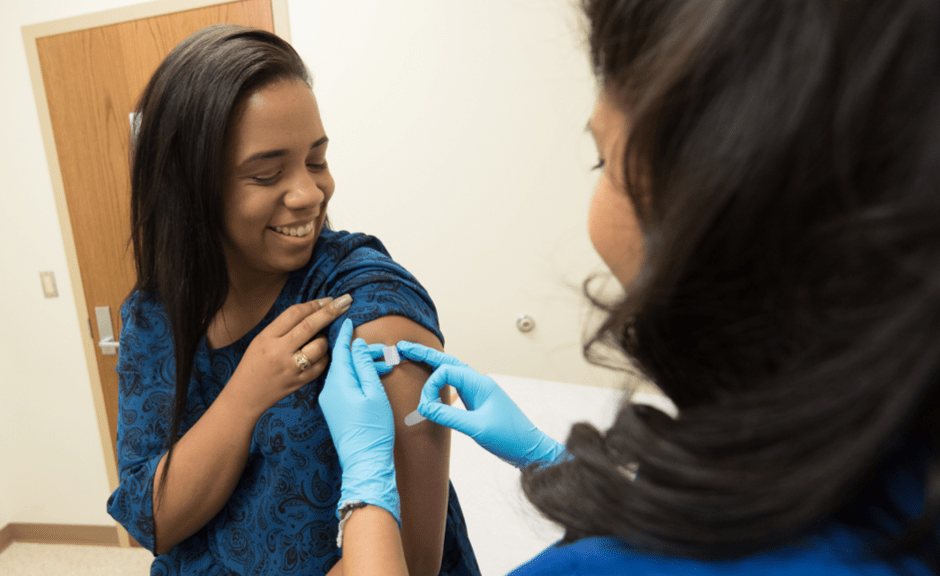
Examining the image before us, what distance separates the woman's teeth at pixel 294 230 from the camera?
903 mm

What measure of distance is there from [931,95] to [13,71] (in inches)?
117

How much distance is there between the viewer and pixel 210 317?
0.98 metres

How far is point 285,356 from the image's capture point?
2.85 feet

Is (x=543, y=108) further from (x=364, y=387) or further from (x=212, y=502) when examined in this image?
(x=212, y=502)

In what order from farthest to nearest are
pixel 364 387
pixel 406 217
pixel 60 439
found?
1. pixel 60 439
2. pixel 406 217
3. pixel 364 387

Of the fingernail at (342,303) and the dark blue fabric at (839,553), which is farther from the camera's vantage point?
the fingernail at (342,303)

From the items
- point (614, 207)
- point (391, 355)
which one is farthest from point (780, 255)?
point (391, 355)

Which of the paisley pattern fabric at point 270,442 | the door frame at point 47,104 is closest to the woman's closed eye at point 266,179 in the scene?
the paisley pattern fabric at point 270,442

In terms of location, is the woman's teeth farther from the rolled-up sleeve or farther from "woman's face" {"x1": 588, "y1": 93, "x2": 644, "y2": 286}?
"woman's face" {"x1": 588, "y1": 93, "x2": 644, "y2": 286}

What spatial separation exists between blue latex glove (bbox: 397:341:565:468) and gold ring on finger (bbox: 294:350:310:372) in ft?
0.55

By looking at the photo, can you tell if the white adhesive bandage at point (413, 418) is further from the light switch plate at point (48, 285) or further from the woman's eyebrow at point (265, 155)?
the light switch plate at point (48, 285)

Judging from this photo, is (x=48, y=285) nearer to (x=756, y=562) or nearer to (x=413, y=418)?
(x=413, y=418)

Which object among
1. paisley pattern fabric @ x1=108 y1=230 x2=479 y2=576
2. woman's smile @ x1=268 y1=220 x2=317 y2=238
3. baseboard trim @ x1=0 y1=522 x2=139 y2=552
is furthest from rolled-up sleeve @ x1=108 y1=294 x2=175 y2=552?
baseboard trim @ x1=0 y1=522 x2=139 y2=552

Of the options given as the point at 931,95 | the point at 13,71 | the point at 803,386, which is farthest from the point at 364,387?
the point at 13,71
